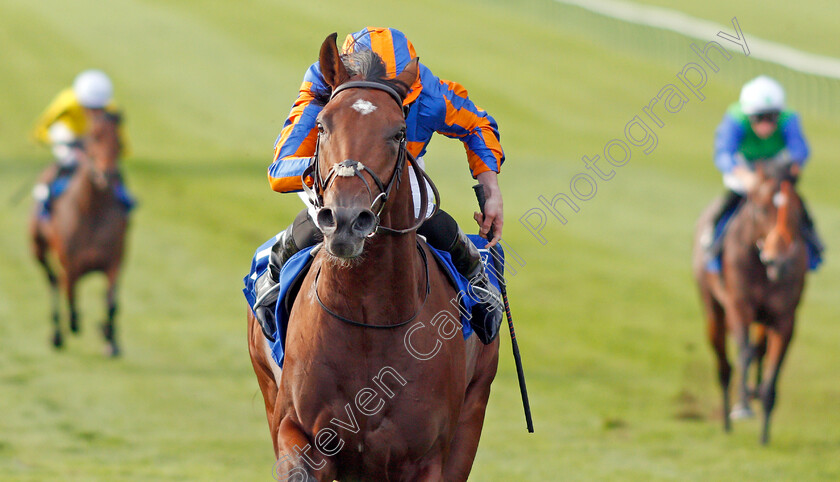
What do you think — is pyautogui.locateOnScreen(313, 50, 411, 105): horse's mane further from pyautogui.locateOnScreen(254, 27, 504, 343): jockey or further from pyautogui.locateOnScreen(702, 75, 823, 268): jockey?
pyautogui.locateOnScreen(702, 75, 823, 268): jockey

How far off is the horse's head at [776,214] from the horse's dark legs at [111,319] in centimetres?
632

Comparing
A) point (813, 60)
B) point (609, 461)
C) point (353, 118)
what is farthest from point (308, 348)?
point (813, 60)

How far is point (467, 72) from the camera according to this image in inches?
1021

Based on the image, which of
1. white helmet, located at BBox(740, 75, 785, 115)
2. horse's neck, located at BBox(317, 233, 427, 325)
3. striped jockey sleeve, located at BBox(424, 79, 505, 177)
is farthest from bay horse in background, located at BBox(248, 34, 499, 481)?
white helmet, located at BBox(740, 75, 785, 115)

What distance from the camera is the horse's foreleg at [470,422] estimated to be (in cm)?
439

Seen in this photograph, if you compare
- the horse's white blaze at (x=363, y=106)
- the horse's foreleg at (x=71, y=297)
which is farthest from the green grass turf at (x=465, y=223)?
the horse's white blaze at (x=363, y=106)

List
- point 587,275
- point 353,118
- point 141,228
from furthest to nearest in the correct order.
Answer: point 141,228, point 587,275, point 353,118

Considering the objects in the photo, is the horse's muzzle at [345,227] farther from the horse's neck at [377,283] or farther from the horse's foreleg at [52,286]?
the horse's foreleg at [52,286]

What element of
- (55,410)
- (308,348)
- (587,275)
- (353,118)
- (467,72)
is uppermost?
(467,72)

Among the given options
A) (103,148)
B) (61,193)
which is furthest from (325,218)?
(61,193)

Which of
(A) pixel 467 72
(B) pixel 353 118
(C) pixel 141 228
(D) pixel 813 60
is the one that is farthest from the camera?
(A) pixel 467 72

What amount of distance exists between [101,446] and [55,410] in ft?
4.23

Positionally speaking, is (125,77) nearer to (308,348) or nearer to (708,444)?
(708,444)

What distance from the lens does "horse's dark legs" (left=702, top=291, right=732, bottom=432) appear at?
992 centimetres
